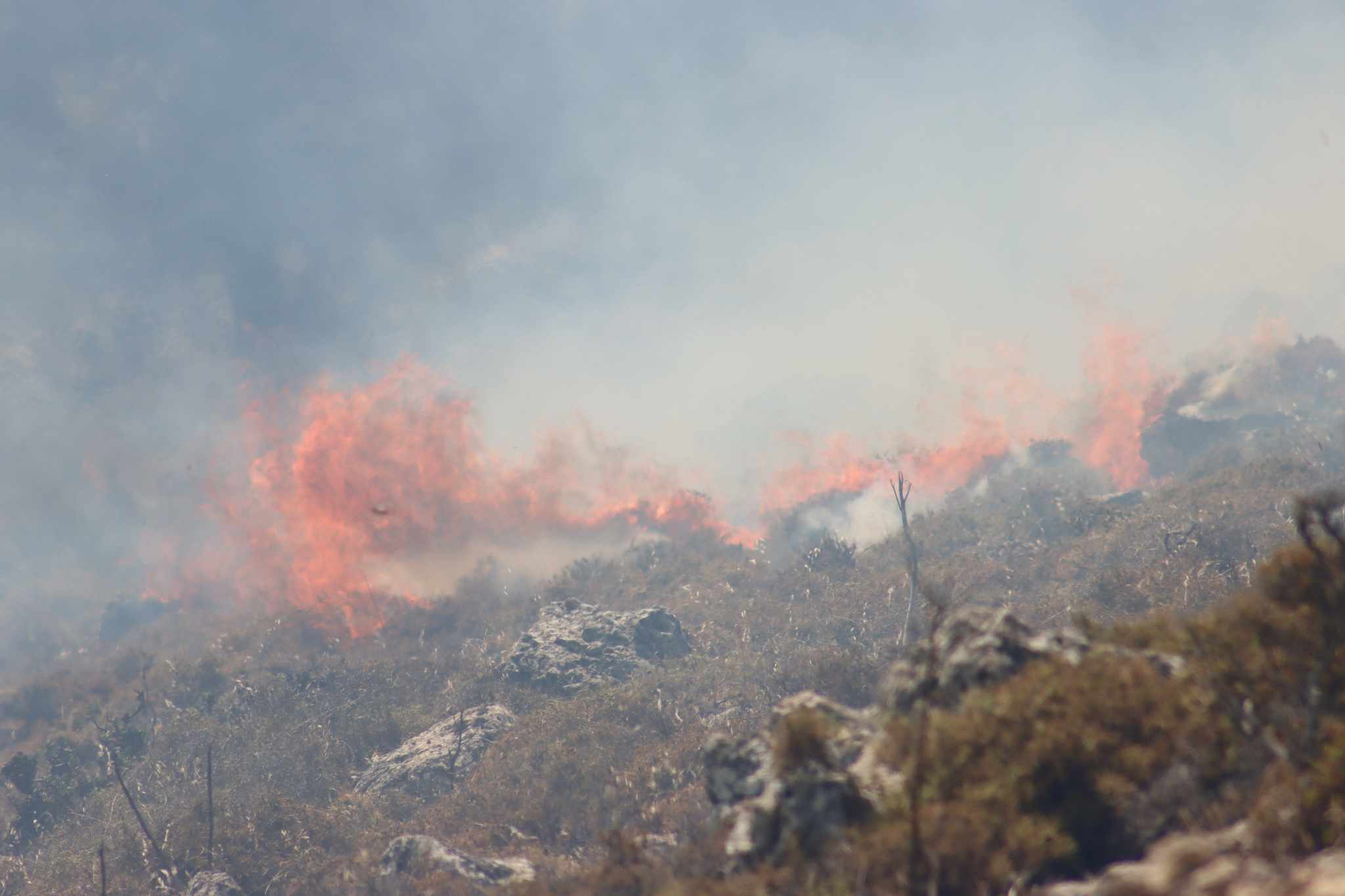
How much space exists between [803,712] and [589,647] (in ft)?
248

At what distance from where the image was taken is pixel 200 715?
338ft

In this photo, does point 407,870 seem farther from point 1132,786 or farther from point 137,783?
point 137,783

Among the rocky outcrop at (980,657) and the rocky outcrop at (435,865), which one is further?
the rocky outcrop at (435,865)

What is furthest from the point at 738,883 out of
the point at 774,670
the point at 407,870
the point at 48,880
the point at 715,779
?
the point at 48,880

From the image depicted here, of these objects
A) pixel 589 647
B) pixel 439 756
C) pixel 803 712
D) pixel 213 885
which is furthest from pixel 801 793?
pixel 589 647

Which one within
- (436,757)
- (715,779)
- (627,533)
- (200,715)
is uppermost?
(627,533)

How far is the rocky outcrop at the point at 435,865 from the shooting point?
53.0 metres

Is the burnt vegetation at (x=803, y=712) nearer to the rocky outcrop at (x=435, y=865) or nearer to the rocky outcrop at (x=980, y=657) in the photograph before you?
the rocky outcrop at (x=980, y=657)

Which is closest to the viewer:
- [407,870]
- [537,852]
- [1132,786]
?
[1132,786]

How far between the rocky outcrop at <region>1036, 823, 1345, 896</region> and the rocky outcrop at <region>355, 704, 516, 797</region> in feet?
222

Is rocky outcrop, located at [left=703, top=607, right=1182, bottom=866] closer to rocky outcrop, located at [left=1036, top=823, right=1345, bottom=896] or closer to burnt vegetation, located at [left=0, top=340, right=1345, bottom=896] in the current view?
burnt vegetation, located at [left=0, top=340, right=1345, bottom=896]

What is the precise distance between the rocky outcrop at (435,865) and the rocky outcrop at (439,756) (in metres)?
22.2

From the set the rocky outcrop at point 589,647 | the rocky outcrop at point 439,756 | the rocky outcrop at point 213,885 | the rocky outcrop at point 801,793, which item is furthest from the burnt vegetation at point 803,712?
the rocky outcrop at point 589,647

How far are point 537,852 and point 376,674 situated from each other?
5408 cm
